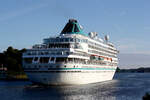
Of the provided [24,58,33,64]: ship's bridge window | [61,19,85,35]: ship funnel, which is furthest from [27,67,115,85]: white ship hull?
[61,19,85,35]: ship funnel

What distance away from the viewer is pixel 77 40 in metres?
68.8

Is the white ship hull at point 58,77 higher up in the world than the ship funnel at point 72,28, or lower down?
lower down

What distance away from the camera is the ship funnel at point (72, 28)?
75.6m

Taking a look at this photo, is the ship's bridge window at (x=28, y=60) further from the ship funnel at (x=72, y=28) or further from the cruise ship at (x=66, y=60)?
the ship funnel at (x=72, y=28)

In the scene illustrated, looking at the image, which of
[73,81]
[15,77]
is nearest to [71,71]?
[73,81]

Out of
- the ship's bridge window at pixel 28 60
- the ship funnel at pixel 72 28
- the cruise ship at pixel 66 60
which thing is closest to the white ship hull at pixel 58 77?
the cruise ship at pixel 66 60

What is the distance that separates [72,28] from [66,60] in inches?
681

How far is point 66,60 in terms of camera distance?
60.8m

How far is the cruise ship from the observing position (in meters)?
59.6

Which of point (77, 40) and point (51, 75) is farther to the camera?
point (77, 40)

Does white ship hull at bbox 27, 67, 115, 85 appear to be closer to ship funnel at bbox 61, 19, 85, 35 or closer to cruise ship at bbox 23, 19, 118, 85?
cruise ship at bbox 23, 19, 118, 85

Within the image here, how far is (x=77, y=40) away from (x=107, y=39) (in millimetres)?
36125

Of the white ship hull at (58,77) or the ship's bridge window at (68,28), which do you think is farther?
the ship's bridge window at (68,28)

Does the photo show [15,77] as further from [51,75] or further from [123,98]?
[123,98]
